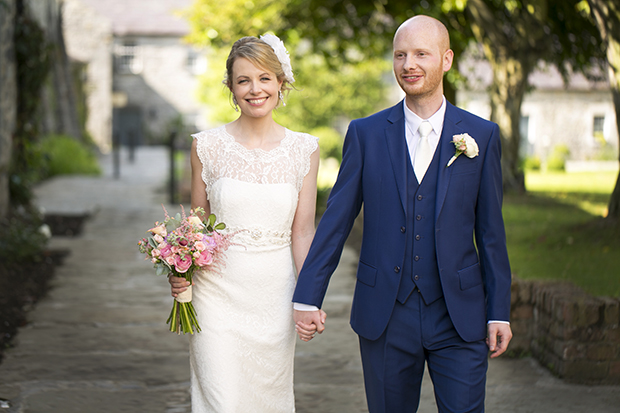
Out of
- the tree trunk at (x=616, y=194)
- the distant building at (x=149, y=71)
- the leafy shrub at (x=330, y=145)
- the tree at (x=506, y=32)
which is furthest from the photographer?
the distant building at (x=149, y=71)

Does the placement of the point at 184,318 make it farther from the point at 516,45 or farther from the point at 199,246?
the point at 516,45

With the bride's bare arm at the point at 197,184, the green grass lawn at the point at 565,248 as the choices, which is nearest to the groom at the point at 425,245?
the bride's bare arm at the point at 197,184

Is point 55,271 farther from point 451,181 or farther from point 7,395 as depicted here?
point 451,181

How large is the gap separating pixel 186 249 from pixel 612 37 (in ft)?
16.1

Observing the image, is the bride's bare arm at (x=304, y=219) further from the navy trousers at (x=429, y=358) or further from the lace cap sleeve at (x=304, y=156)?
the navy trousers at (x=429, y=358)

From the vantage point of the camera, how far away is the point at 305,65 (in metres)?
28.4

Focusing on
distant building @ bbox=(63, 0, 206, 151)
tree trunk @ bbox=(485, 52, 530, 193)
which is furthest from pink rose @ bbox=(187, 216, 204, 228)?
distant building @ bbox=(63, 0, 206, 151)

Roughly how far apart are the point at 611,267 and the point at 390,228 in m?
3.31

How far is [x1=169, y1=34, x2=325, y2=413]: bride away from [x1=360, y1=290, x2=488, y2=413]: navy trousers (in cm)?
59

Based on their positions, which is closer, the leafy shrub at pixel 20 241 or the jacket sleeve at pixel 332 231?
the jacket sleeve at pixel 332 231

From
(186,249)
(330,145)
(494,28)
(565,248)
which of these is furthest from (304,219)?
(330,145)

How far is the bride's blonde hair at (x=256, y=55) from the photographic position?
3.10 m

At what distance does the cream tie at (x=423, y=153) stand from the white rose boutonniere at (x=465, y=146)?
10 cm

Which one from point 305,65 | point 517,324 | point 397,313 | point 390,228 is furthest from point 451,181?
point 305,65
